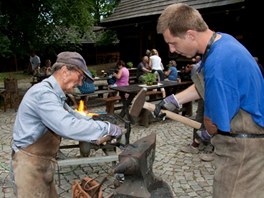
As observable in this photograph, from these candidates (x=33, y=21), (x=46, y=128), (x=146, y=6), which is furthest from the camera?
(x=146, y=6)

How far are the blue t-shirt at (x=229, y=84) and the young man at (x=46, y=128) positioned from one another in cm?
85

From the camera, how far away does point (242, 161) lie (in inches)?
87.9

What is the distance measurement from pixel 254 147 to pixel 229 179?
273mm

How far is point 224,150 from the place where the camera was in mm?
2299

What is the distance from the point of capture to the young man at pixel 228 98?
2.08 m

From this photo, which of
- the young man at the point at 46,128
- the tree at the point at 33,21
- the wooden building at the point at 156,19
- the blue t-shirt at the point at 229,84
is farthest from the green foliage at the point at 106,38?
the blue t-shirt at the point at 229,84

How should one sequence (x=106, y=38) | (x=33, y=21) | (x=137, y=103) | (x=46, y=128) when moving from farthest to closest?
1. (x=106, y=38)
2. (x=33, y=21)
3. (x=137, y=103)
4. (x=46, y=128)

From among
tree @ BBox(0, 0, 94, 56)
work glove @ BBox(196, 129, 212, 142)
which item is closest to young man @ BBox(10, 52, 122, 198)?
work glove @ BBox(196, 129, 212, 142)

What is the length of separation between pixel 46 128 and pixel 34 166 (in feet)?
1.10

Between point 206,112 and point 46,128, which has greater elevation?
point 206,112

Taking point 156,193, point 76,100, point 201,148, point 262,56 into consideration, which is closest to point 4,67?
point 76,100

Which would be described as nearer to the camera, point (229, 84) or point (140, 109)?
point (229, 84)

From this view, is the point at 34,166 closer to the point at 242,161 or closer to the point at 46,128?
the point at 46,128

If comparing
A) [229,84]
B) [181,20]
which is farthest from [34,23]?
[229,84]
